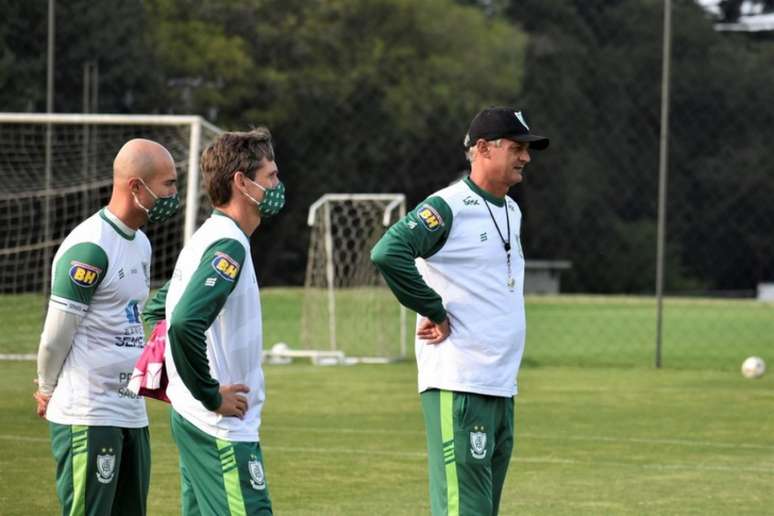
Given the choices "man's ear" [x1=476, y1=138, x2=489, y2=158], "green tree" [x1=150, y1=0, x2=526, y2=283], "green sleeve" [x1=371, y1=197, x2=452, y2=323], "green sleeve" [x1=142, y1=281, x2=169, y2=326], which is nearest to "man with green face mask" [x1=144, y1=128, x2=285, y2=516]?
"green sleeve" [x1=142, y1=281, x2=169, y2=326]

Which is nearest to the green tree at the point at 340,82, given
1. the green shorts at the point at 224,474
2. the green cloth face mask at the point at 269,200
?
the green cloth face mask at the point at 269,200

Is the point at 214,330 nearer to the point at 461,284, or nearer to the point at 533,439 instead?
the point at 461,284

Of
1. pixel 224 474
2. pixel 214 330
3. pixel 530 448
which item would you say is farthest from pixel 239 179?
pixel 530 448

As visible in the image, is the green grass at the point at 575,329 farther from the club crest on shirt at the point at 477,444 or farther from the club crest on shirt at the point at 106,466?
the club crest on shirt at the point at 477,444

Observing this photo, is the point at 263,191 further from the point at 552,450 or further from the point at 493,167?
the point at 552,450

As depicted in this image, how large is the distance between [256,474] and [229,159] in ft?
3.64

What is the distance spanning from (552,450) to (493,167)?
5.69 meters

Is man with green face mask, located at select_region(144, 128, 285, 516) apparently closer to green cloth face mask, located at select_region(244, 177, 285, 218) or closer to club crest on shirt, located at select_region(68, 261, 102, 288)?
green cloth face mask, located at select_region(244, 177, 285, 218)

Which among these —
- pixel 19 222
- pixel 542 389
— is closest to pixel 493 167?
pixel 542 389

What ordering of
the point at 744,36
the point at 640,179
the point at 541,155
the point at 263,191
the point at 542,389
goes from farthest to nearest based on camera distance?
the point at 541,155, the point at 640,179, the point at 744,36, the point at 542,389, the point at 263,191

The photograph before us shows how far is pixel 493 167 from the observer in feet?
21.0

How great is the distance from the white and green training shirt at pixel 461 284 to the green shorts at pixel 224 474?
4.06 ft

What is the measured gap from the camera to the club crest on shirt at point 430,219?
6.25 meters

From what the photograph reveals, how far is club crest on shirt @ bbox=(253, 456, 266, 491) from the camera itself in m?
5.15
